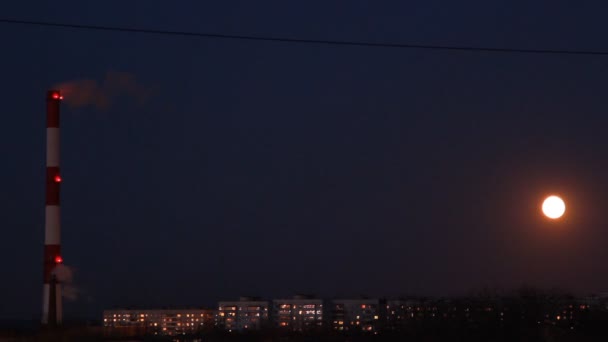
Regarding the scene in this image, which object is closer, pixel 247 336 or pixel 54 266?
pixel 247 336

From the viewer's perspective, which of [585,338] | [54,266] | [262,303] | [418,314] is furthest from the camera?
[54,266]

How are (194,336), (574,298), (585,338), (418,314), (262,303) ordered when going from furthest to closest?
1. (262,303)
2. (574,298)
3. (418,314)
4. (585,338)
5. (194,336)

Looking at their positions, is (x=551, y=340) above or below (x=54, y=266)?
below

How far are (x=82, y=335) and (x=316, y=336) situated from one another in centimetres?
636

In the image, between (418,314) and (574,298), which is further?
(574,298)

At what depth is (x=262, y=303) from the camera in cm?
3472

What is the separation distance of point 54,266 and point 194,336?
16564 mm

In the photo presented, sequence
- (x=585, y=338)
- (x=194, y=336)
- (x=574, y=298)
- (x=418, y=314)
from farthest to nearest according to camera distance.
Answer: (x=574, y=298) → (x=418, y=314) → (x=585, y=338) → (x=194, y=336)

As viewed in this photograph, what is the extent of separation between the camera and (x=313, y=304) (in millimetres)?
35094

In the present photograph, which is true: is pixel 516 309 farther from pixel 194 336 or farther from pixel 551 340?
pixel 194 336

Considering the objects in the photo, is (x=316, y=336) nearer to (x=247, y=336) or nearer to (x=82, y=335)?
(x=247, y=336)

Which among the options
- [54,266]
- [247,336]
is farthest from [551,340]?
[54,266]

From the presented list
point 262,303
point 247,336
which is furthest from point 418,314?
point 262,303

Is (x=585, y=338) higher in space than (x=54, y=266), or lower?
lower
